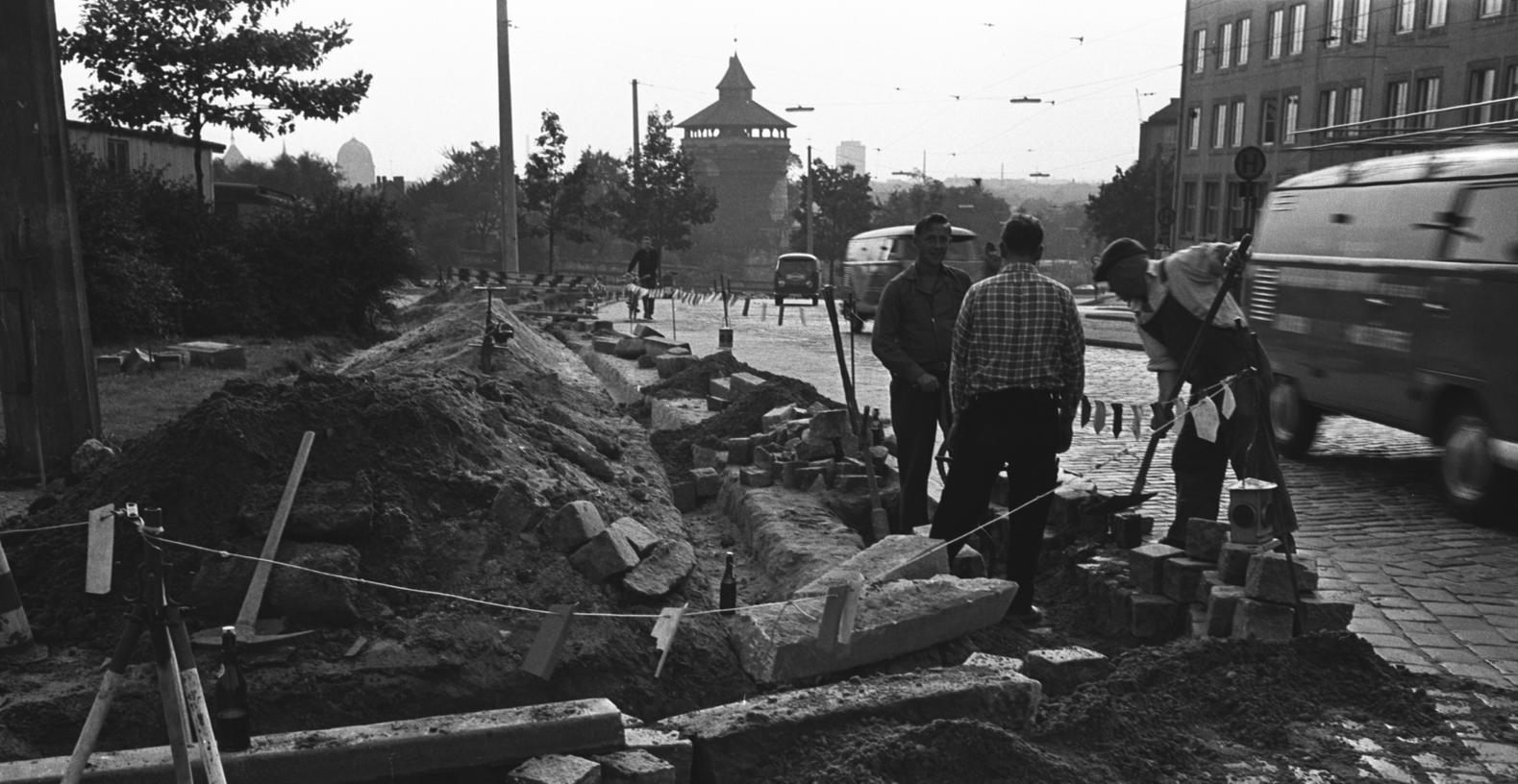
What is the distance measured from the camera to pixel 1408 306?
32.2ft

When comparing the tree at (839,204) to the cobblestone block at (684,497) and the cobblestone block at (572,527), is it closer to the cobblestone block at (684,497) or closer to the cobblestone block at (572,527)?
the cobblestone block at (684,497)

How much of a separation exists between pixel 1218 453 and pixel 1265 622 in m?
1.72

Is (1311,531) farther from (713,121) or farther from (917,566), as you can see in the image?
(713,121)

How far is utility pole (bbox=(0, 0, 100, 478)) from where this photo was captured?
9.63m

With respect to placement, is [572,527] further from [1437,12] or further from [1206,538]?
[1437,12]

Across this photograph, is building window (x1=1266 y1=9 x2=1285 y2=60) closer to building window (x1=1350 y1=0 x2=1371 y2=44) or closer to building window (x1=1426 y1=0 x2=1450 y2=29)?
building window (x1=1350 y1=0 x2=1371 y2=44)

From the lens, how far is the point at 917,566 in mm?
6527

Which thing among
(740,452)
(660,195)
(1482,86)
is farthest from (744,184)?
(740,452)

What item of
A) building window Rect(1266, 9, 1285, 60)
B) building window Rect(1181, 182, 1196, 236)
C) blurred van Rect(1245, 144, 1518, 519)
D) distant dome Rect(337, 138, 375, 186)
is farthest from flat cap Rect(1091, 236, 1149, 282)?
distant dome Rect(337, 138, 375, 186)

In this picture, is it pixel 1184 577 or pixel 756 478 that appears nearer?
pixel 1184 577

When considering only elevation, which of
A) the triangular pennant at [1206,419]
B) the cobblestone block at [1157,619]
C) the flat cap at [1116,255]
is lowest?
the cobblestone block at [1157,619]

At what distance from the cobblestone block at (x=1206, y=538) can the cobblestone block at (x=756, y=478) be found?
3.73m

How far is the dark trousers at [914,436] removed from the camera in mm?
8008

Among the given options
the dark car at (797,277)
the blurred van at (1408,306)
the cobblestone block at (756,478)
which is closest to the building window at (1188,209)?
the dark car at (797,277)
